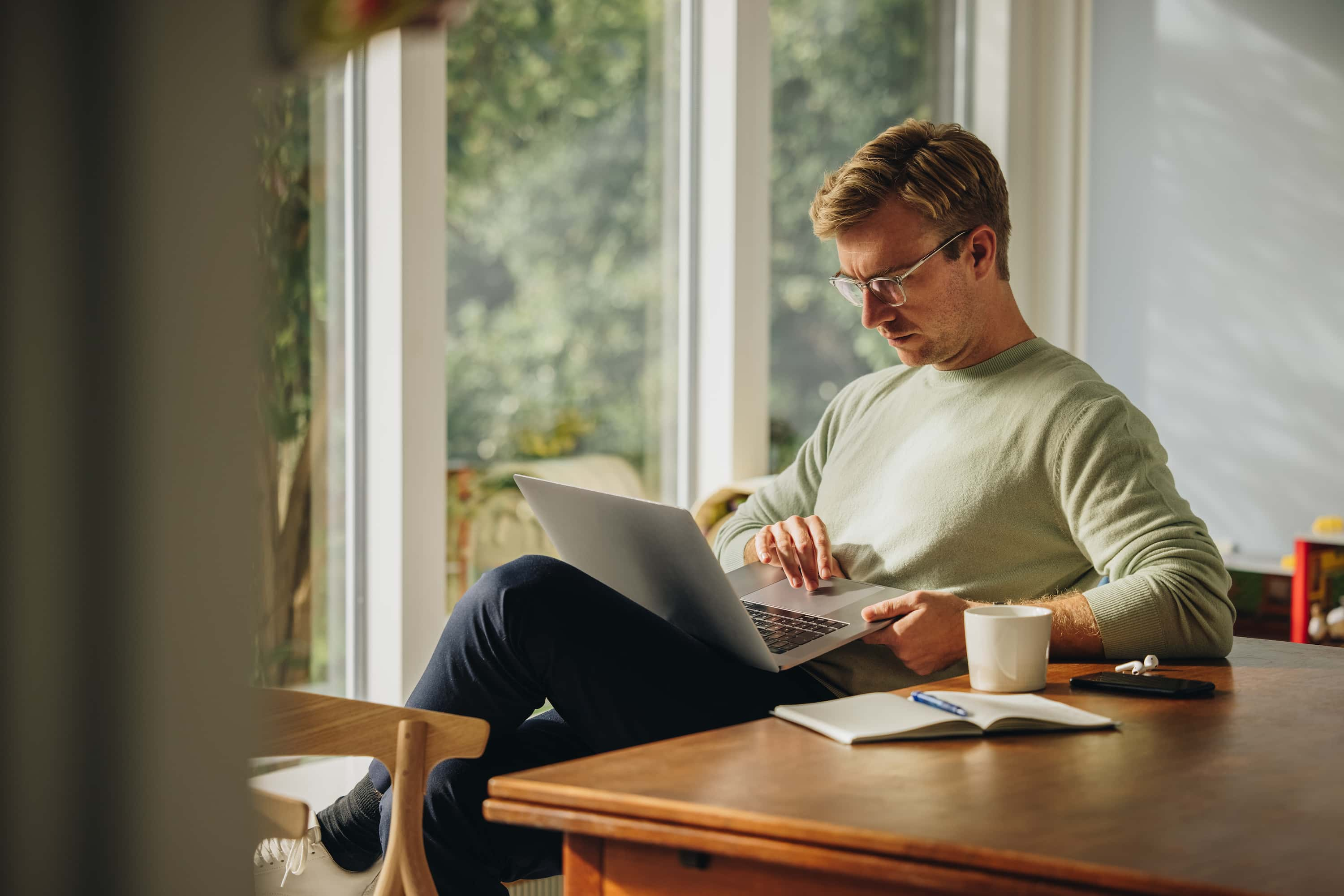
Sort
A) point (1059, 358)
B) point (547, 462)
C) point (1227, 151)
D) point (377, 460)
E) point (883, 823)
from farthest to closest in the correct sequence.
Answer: point (1227, 151)
point (547, 462)
point (377, 460)
point (1059, 358)
point (883, 823)

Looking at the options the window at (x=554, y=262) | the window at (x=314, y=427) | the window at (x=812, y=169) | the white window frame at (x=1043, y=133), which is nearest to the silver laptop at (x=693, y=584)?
the window at (x=314, y=427)

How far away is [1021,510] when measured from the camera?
1445 mm

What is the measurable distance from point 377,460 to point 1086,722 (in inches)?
58.7

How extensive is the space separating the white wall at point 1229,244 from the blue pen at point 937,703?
8.47 ft

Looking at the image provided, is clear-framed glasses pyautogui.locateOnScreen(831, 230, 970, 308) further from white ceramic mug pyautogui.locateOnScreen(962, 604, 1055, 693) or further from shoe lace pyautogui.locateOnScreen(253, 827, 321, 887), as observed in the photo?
shoe lace pyautogui.locateOnScreen(253, 827, 321, 887)

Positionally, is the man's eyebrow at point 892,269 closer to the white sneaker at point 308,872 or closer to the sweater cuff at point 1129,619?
the sweater cuff at point 1129,619

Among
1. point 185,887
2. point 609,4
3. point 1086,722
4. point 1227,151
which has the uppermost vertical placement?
point 609,4

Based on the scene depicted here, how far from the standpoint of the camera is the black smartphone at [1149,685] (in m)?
1.06

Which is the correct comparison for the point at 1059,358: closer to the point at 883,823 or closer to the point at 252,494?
the point at 883,823

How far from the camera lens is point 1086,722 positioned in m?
0.94

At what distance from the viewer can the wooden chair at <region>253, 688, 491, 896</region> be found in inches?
45.2

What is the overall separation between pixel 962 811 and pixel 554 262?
200 centimetres

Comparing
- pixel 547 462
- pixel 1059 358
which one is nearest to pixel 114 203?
pixel 1059 358

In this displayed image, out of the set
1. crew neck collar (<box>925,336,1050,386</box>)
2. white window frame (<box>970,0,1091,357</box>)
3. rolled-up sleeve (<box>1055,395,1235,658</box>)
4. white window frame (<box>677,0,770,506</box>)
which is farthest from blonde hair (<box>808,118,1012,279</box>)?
white window frame (<box>970,0,1091,357</box>)
